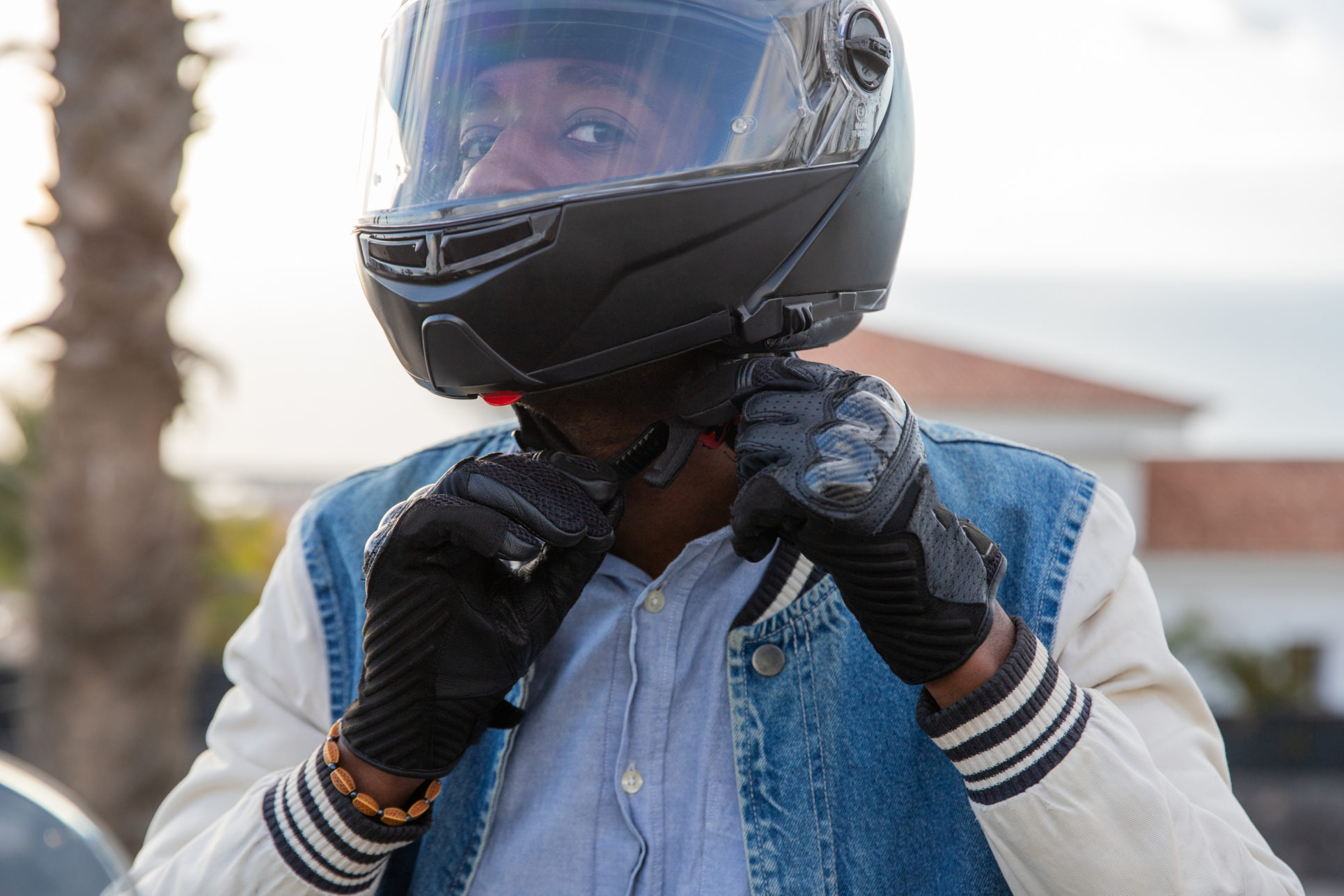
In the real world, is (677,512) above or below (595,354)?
below

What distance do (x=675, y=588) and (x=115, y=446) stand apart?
10.3 feet

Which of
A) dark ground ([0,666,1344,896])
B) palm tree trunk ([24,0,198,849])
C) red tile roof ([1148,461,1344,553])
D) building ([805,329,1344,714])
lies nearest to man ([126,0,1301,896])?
palm tree trunk ([24,0,198,849])

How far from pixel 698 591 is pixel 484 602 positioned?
0.30 metres

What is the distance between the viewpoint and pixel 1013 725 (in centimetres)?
131

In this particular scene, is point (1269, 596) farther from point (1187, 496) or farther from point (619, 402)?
point (619, 402)

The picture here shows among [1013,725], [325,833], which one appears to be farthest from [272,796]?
[1013,725]

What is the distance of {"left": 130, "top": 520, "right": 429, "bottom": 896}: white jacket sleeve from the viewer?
4.91ft

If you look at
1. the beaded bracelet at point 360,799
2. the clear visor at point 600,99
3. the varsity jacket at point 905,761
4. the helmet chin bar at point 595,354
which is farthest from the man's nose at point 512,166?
the beaded bracelet at point 360,799

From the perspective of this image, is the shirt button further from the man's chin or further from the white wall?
the white wall

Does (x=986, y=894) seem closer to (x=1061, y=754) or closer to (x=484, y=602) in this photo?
(x=1061, y=754)

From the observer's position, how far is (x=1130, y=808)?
4.40 ft

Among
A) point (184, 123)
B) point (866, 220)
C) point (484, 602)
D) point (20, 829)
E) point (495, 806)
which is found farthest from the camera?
point (184, 123)

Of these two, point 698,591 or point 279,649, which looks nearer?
point 698,591

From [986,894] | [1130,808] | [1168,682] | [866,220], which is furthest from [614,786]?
[866,220]
